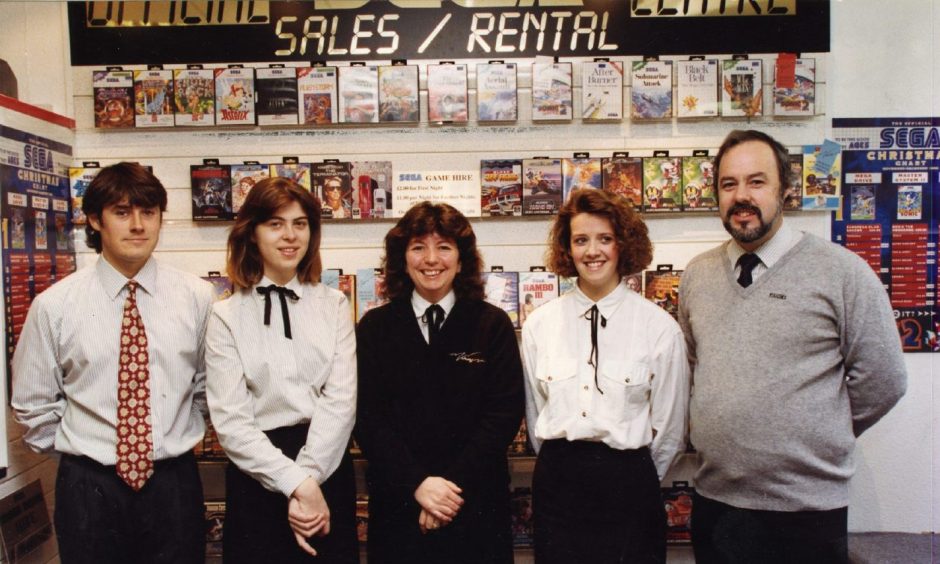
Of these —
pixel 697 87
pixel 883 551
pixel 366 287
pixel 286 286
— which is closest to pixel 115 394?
pixel 286 286

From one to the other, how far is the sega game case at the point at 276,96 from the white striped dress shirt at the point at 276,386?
4.11 feet

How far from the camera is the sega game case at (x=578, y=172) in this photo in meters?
3.04

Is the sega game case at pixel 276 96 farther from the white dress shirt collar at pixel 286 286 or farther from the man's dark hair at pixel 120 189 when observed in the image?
the white dress shirt collar at pixel 286 286

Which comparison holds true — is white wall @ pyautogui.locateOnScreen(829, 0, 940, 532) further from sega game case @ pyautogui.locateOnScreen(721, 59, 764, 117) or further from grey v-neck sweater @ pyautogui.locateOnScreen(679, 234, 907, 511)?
grey v-neck sweater @ pyautogui.locateOnScreen(679, 234, 907, 511)

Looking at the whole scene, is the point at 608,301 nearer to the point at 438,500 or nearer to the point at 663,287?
the point at 438,500

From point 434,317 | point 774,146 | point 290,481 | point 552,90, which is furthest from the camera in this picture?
point 552,90

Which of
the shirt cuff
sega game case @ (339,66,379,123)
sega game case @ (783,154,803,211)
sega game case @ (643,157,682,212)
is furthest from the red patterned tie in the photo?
sega game case @ (783,154,803,211)

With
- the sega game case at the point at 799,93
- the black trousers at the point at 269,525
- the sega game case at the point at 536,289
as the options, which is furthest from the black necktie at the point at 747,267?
the black trousers at the point at 269,525

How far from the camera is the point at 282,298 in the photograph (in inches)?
83.1

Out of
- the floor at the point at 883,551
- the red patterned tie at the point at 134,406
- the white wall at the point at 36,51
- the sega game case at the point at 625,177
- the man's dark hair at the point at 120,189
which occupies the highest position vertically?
the white wall at the point at 36,51

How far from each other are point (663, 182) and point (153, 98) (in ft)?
8.62

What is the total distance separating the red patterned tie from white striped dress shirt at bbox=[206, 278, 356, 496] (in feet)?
0.80

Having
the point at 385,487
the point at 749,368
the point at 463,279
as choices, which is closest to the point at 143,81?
the point at 463,279

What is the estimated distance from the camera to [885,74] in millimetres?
3092
